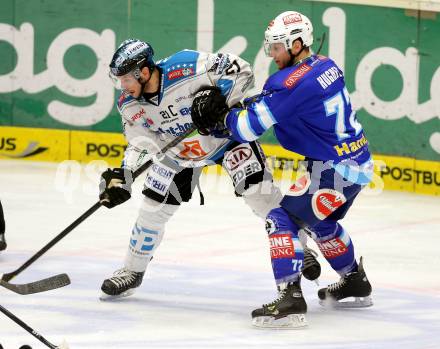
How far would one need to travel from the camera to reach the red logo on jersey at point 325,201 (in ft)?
18.2

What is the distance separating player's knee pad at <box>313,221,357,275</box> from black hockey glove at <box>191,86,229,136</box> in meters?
0.66

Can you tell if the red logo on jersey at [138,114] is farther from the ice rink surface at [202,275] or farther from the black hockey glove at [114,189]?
the ice rink surface at [202,275]

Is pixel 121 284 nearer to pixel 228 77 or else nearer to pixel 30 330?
pixel 228 77

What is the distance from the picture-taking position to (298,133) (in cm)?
559

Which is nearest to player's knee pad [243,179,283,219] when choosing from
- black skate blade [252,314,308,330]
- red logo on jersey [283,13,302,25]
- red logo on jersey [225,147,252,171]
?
red logo on jersey [225,147,252,171]

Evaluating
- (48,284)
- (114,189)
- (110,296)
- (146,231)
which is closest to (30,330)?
(48,284)

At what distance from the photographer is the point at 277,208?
5.61 metres

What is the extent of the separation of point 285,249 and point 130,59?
1.09m

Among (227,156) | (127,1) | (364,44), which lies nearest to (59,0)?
(127,1)

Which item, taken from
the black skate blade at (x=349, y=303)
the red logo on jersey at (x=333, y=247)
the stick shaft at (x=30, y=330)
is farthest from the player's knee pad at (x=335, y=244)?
the stick shaft at (x=30, y=330)

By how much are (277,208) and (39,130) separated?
5.35 metres

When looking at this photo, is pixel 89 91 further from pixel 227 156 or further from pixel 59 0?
pixel 227 156

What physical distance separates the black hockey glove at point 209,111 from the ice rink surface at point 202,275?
→ 0.85 metres

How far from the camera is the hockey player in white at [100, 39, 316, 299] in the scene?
5.92m
